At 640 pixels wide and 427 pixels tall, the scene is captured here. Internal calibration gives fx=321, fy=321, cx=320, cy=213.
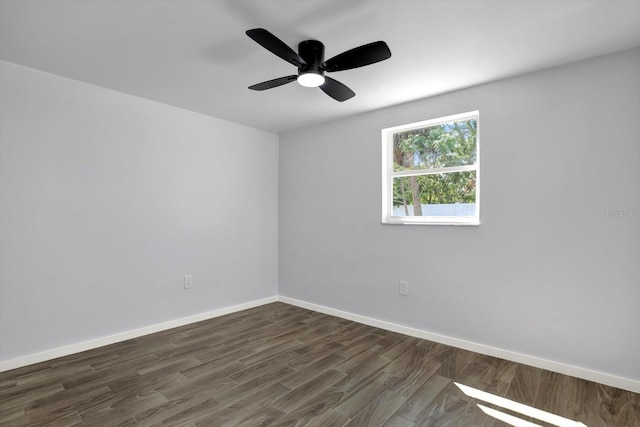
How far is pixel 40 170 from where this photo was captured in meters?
2.57

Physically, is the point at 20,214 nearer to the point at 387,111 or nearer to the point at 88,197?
the point at 88,197

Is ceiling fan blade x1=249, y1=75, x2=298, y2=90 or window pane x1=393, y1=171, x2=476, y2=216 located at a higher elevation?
ceiling fan blade x1=249, y1=75, x2=298, y2=90

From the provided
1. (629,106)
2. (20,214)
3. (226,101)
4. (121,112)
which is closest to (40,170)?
(20,214)

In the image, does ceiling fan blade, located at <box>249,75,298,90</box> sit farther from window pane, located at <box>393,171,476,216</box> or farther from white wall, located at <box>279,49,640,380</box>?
window pane, located at <box>393,171,476,216</box>

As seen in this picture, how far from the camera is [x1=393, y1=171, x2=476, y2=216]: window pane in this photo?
2.97m

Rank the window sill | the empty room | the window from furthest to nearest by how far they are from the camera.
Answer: the window → the window sill → the empty room

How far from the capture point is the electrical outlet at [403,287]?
3.23m

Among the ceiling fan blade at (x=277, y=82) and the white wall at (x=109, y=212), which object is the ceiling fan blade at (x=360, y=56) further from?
the white wall at (x=109, y=212)

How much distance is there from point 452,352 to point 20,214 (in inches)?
144

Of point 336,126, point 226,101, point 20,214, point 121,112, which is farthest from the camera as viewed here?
point 336,126

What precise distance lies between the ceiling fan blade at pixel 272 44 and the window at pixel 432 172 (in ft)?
5.55

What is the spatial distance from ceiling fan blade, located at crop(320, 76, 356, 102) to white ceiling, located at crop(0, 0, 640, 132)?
0.73ft

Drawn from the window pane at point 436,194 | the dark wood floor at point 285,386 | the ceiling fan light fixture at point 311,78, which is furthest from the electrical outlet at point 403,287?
the ceiling fan light fixture at point 311,78

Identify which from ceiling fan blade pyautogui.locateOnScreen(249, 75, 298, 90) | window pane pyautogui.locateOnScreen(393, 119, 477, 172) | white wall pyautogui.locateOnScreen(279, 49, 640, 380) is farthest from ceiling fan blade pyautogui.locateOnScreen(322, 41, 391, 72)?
window pane pyautogui.locateOnScreen(393, 119, 477, 172)
